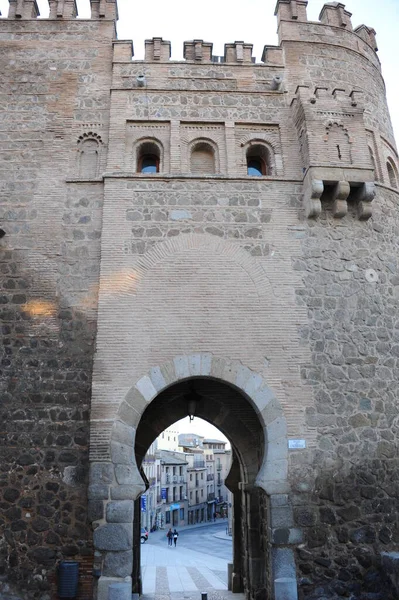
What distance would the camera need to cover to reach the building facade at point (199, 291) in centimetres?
614

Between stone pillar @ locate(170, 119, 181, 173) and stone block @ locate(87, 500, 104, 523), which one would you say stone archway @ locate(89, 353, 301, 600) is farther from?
stone pillar @ locate(170, 119, 181, 173)

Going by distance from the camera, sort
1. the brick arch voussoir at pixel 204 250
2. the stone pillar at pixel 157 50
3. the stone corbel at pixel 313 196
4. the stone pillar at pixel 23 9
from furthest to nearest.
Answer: the stone pillar at pixel 23 9 < the stone pillar at pixel 157 50 < the stone corbel at pixel 313 196 < the brick arch voussoir at pixel 204 250

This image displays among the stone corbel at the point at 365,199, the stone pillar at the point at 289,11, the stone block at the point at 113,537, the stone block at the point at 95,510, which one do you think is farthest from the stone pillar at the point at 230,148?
the stone block at the point at 113,537

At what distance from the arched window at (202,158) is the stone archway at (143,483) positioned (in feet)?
11.3

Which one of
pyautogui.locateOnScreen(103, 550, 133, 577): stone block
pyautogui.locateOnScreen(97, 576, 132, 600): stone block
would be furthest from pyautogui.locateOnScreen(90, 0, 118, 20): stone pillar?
pyautogui.locateOnScreen(97, 576, 132, 600): stone block

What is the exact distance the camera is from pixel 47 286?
7117mm

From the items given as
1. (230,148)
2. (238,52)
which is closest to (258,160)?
(230,148)

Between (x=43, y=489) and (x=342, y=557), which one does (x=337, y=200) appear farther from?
(x=43, y=489)

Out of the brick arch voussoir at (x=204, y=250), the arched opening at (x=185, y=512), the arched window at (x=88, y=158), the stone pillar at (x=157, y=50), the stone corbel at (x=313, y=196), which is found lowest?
the arched opening at (x=185, y=512)

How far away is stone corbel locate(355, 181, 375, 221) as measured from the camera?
7361 mm

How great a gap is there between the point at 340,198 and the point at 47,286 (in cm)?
498

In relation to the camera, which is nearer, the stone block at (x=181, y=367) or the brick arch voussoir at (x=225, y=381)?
the brick arch voussoir at (x=225, y=381)

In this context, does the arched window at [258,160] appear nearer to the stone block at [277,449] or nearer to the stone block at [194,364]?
the stone block at [194,364]

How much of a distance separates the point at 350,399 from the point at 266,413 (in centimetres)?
135
